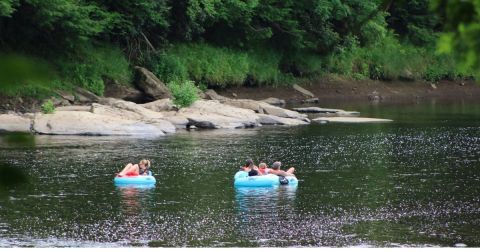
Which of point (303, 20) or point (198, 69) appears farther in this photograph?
point (303, 20)

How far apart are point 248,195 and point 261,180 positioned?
2.06m

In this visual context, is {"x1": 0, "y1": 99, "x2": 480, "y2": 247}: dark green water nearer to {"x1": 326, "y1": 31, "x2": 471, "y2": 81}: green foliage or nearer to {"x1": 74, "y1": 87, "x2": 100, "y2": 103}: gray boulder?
{"x1": 74, "y1": 87, "x2": 100, "y2": 103}: gray boulder

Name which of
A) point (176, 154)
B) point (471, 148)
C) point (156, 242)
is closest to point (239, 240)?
point (156, 242)

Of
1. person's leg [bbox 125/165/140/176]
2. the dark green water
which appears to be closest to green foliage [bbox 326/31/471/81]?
the dark green water

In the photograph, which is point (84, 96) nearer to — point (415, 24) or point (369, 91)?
point (369, 91)

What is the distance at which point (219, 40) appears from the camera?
72312 mm

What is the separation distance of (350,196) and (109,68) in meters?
34.2

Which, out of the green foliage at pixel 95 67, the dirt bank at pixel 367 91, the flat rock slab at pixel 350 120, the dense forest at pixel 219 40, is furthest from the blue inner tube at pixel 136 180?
the dirt bank at pixel 367 91

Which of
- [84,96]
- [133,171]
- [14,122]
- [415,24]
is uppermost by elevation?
[415,24]

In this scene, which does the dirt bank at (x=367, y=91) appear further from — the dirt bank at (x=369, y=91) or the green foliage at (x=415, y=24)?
the green foliage at (x=415, y=24)

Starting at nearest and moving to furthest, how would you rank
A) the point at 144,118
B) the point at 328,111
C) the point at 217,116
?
the point at 144,118, the point at 217,116, the point at 328,111

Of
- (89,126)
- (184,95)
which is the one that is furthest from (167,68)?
(89,126)

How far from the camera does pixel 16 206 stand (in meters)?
25.5

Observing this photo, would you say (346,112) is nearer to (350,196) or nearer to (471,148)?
(471,148)
